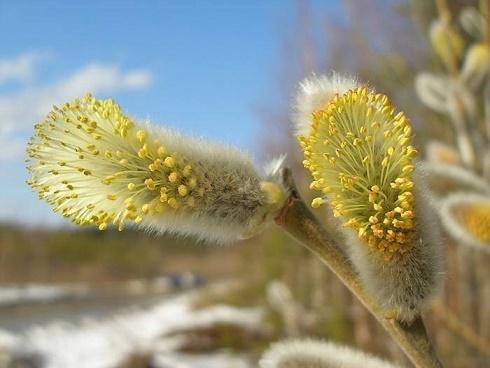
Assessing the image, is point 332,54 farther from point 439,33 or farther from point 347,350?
point 347,350

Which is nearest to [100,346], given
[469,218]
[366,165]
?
[469,218]

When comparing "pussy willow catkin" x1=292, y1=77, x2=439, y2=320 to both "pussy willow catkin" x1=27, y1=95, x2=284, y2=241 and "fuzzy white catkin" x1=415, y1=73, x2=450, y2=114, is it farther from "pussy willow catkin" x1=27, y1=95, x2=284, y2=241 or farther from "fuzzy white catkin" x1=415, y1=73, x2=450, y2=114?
"fuzzy white catkin" x1=415, y1=73, x2=450, y2=114

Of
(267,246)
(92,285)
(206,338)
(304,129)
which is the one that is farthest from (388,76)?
(92,285)

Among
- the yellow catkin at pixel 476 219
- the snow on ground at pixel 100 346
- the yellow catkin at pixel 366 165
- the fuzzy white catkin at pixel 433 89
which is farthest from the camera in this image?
the snow on ground at pixel 100 346

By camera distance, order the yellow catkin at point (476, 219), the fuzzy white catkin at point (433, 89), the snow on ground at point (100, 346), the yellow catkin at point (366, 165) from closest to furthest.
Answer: the yellow catkin at point (366, 165) → the yellow catkin at point (476, 219) → the fuzzy white catkin at point (433, 89) → the snow on ground at point (100, 346)

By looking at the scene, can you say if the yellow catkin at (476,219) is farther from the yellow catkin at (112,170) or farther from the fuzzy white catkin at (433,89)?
the fuzzy white catkin at (433,89)

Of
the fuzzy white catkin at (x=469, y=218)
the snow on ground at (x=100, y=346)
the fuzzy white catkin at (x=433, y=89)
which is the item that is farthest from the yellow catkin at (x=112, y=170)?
the snow on ground at (x=100, y=346)

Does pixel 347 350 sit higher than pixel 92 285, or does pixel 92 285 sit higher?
pixel 92 285
